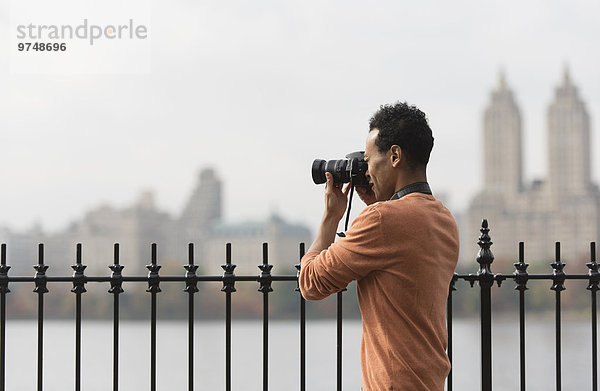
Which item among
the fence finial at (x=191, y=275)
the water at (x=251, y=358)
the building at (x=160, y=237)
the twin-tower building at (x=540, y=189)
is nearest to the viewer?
the fence finial at (x=191, y=275)

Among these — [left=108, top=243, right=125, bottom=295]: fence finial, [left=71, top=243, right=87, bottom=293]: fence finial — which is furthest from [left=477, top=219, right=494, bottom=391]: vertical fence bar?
[left=71, top=243, right=87, bottom=293]: fence finial

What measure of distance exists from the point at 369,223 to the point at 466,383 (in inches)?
1807

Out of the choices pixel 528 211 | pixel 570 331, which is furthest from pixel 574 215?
pixel 570 331

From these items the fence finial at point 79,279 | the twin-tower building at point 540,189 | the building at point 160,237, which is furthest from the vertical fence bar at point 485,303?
the twin-tower building at point 540,189

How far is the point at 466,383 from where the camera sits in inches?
1802

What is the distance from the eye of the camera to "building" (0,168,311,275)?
219ft

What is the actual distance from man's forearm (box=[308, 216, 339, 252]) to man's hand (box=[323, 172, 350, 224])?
0.01 meters

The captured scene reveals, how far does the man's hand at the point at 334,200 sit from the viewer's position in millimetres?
2496

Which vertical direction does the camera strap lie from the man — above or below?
above

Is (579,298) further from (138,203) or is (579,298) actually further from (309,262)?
(309,262)

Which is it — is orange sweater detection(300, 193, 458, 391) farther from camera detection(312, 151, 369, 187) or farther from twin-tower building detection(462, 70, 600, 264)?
twin-tower building detection(462, 70, 600, 264)

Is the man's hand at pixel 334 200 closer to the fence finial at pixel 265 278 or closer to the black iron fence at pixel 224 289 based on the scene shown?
the black iron fence at pixel 224 289

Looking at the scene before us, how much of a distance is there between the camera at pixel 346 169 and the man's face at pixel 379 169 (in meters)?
0.10

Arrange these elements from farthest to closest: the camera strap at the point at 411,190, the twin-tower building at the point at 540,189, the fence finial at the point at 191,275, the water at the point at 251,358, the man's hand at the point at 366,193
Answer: the twin-tower building at the point at 540,189 < the water at the point at 251,358 < the fence finial at the point at 191,275 < the man's hand at the point at 366,193 < the camera strap at the point at 411,190
